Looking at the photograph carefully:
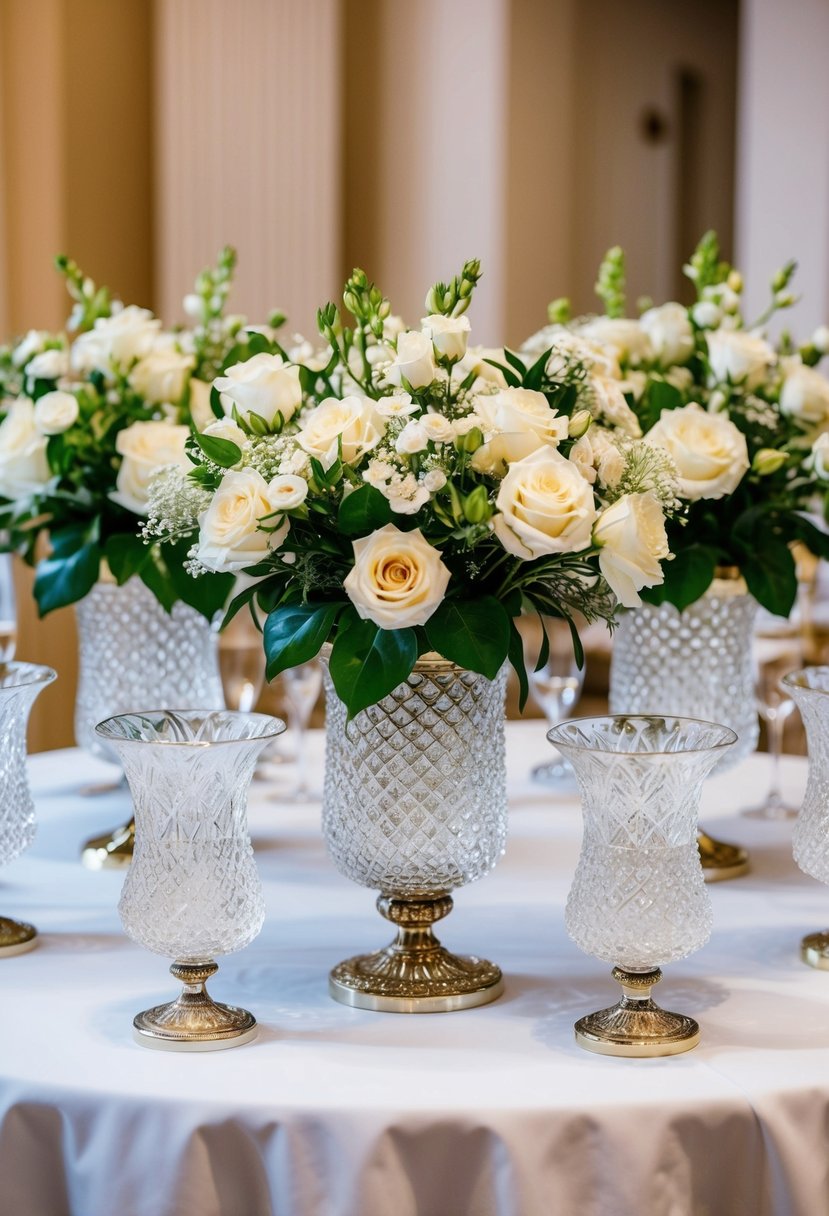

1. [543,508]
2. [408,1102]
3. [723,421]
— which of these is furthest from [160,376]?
[408,1102]

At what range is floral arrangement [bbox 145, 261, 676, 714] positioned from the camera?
1.11 m

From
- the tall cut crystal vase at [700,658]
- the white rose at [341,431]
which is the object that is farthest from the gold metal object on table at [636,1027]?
the tall cut crystal vase at [700,658]

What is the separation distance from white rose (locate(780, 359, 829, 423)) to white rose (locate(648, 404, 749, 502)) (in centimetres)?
19

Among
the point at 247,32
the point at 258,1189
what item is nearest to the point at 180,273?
the point at 247,32

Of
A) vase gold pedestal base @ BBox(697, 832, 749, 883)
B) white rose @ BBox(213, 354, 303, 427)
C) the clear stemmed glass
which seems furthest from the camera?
the clear stemmed glass

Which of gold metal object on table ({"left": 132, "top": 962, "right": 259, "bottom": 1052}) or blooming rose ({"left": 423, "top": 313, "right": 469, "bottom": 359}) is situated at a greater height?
blooming rose ({"left": 423, "top": 313, "right": 469, "bottom": 359})

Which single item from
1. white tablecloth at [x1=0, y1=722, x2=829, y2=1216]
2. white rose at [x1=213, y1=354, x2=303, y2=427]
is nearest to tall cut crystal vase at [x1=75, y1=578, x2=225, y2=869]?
white tablecloth at [x1=0, y1=722, x2=829, y2=1216]

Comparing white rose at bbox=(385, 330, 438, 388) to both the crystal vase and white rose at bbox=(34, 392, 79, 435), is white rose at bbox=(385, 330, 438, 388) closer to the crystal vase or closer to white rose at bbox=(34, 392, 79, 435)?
the crystal vase

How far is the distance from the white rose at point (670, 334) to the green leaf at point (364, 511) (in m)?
0.75

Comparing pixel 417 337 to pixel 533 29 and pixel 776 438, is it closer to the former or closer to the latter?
pixel 776 438

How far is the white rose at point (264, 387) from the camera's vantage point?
1204mm

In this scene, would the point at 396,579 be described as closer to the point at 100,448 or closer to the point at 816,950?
the point at 816,950

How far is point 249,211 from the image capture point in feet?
17.4

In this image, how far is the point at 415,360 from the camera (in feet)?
3.79
